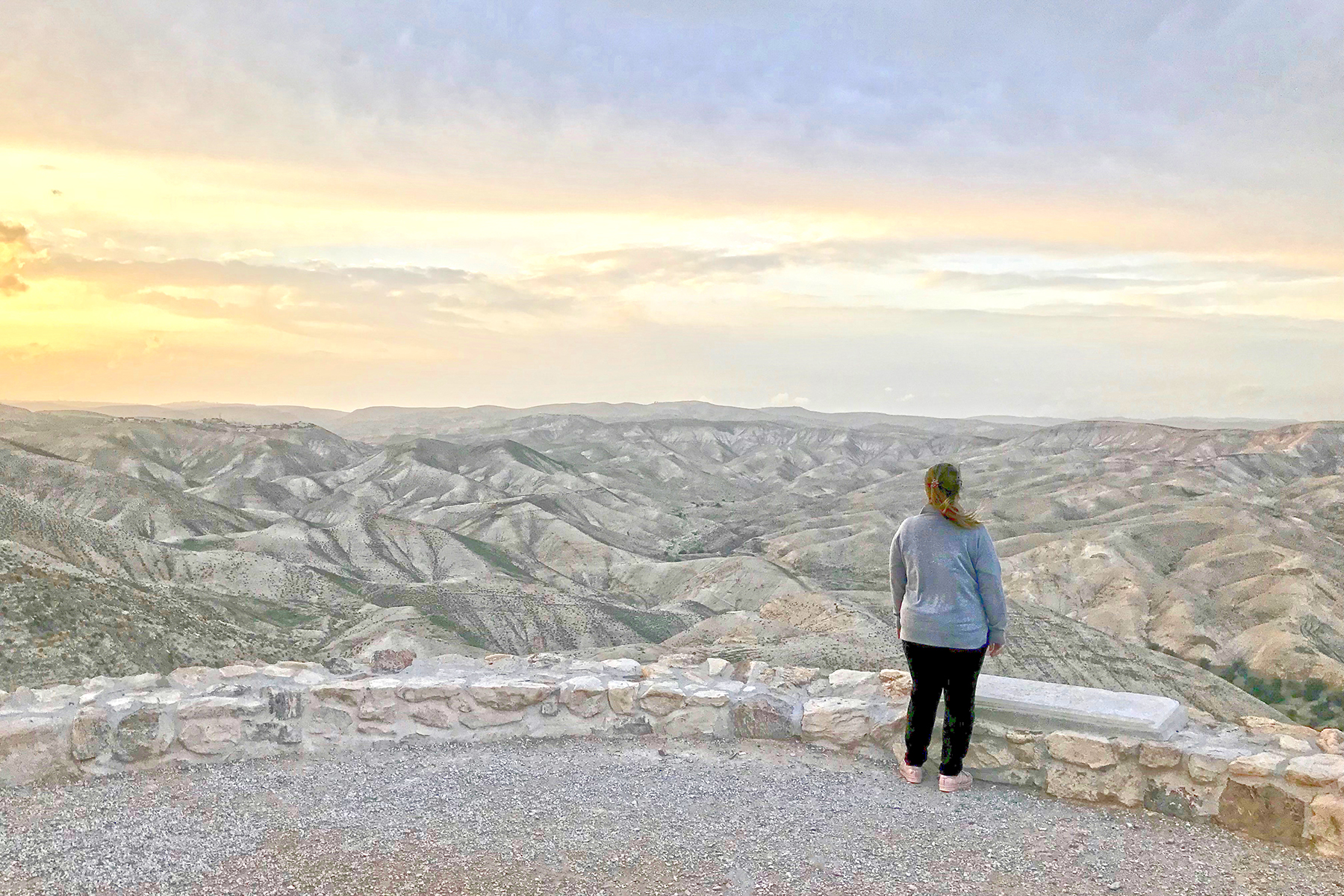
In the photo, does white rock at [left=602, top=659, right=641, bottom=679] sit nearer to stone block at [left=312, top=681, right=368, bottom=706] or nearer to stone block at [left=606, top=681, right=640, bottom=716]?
→ stone block at [left=606, top=681, right=640, bottom=716]

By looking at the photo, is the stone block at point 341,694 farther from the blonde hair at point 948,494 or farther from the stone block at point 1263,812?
the stone block at point 1263,812

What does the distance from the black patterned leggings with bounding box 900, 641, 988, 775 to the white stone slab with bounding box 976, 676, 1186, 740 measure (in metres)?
0.25

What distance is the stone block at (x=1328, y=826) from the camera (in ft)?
16.5

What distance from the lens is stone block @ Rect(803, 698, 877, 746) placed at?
657cm

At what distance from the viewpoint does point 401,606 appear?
27703 mm

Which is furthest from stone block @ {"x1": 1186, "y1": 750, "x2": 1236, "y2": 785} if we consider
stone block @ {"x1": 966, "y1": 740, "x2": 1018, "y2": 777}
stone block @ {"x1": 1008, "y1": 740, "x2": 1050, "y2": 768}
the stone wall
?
stone block @ {"x1": 966, "y1": 740, "x2": 1018, "y2": 777}

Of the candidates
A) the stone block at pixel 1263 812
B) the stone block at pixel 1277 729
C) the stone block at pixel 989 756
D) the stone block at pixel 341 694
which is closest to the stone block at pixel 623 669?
the stone block at pixel 341 694

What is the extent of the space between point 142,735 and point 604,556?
131 ft

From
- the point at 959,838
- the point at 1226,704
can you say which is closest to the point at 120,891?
the point at 959,838

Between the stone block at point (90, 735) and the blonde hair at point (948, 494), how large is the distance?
552cm

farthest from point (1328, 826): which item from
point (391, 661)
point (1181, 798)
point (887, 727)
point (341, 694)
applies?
point (391, 661)

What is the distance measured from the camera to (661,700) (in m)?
6.98

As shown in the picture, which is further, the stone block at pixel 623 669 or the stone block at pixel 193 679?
the stone block at pixel 623 669

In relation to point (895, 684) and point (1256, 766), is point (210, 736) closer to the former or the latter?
point (895, 684)
